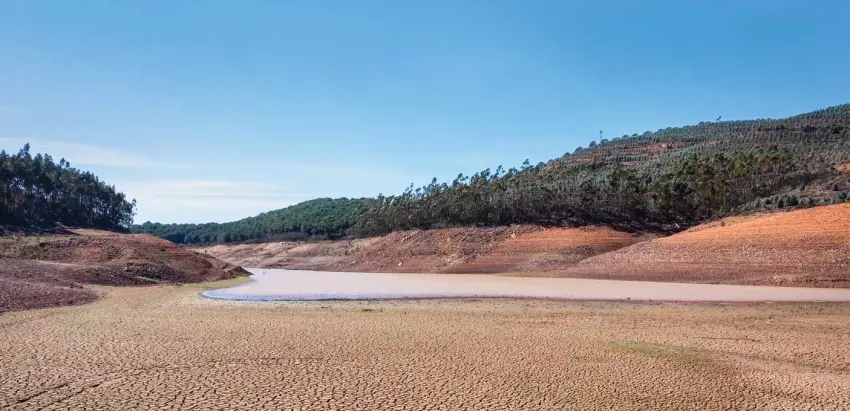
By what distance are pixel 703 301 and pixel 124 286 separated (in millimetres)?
30512

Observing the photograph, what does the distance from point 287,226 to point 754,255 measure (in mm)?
104495

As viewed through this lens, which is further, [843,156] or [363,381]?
[843,156]

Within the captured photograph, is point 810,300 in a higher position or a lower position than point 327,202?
lower

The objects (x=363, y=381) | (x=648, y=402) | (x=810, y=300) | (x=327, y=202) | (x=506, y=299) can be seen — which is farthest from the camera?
(x=327, y=202)

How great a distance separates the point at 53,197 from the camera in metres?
90.1

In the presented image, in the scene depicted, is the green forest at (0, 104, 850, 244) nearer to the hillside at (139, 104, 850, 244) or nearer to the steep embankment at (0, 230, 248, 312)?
the hillside at (139, 104, 850, 244)

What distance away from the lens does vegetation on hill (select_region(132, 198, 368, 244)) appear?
111 metres

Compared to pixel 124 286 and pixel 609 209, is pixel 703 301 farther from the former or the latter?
pixel 609 209

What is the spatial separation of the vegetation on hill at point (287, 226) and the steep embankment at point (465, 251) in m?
22.9

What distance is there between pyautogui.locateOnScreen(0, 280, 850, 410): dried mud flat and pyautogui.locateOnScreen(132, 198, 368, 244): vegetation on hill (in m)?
85.4

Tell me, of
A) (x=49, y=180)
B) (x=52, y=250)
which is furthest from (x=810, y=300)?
(x=49, y=180)

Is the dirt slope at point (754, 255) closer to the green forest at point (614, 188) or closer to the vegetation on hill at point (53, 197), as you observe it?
the green forest at point (614, 188)

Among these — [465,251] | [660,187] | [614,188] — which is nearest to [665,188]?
[660,187]

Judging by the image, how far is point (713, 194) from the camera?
6288cm
